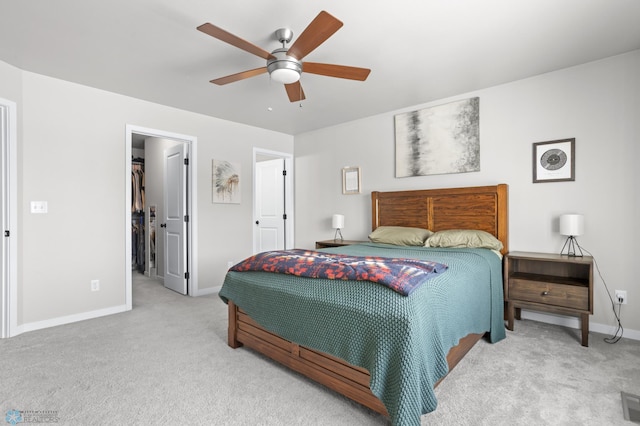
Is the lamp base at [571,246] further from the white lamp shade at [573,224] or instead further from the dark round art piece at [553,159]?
the dark round art piece at [553,159]

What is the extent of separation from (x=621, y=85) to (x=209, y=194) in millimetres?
4531

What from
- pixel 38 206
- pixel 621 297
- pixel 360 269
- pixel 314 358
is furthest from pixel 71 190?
pixel 621 297

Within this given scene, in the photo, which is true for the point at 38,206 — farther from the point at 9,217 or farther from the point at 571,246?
the point at 571,246

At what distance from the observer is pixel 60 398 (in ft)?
6.09

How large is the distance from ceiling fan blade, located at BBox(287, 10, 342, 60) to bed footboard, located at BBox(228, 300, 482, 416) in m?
1.87

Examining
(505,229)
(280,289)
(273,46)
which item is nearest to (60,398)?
(280,289)

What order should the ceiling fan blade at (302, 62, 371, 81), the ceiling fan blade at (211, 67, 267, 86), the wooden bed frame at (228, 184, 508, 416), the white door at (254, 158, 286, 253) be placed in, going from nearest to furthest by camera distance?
the wooden bed frame at (228, 184, 508, 416)
the ceiling fan blade at (302, 62, 371, 81)
the ceiling fan blade at (211, 67, 267, 86)
the white door at (254, 158, 286, 253)

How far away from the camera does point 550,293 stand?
106 inches

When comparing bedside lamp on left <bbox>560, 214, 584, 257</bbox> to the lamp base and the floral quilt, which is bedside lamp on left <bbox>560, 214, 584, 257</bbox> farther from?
the floral quilt

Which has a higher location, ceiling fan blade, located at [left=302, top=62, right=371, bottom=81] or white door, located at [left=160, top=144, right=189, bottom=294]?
ceiling fan blade, located at [left=302, top=62, right=371, bottom=81]

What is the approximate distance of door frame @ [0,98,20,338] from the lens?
2799mm

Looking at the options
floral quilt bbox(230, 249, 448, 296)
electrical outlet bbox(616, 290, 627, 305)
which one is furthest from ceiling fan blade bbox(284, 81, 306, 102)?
electrical outlet bbox(616, 290, 627, 305)

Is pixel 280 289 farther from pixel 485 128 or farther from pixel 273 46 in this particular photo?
pixel 485 128

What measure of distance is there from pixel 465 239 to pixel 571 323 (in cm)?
120
